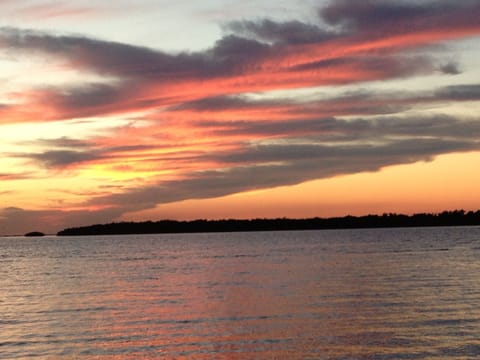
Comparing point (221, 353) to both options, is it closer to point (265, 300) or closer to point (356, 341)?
point (356, 341)

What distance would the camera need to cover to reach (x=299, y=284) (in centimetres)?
6153

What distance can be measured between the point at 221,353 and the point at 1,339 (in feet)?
Result: 42.1

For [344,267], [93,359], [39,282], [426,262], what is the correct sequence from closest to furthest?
1. [93,359]
2. [39,282]
3. [344,267]
4. [426,262]

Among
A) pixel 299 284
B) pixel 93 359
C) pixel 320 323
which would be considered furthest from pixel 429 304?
pixel 93 359

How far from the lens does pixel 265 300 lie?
50188 millimetres

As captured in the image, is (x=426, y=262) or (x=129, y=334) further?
(x=426, y=262)

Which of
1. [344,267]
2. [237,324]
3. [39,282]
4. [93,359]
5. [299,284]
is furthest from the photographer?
[344,267]

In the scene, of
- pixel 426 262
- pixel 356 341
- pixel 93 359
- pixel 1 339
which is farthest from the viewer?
pixel 426 262

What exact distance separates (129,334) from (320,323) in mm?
10553

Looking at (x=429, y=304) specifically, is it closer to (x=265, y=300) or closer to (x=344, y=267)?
(x=265, y=300)

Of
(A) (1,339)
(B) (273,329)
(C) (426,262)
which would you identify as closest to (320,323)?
(B) (273,329)

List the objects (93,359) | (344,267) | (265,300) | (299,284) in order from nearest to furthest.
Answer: (93,359)
(265,300)
(299,284)
(344,267)

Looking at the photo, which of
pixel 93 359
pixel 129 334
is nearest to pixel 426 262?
pixel 129 334

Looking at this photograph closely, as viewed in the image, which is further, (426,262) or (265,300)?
(426,262)
